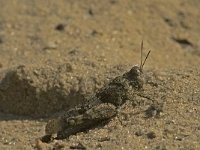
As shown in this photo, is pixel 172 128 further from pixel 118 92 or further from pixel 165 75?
pixel 165 75

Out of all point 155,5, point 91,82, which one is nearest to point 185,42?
point 155,5

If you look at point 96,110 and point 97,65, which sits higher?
point 97,65

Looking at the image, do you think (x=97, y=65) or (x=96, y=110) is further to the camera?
(x=97, y=65)
